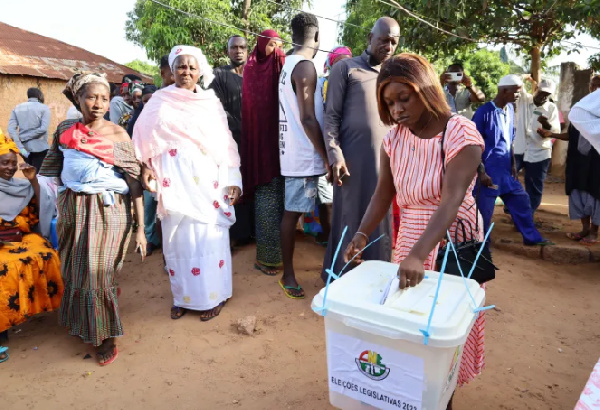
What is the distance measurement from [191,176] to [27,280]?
133cm

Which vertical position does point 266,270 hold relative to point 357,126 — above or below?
below

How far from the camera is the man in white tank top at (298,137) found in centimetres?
335

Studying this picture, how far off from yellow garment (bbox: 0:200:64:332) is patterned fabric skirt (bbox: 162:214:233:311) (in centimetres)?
83

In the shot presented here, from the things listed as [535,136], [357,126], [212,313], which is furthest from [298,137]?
[535,136]

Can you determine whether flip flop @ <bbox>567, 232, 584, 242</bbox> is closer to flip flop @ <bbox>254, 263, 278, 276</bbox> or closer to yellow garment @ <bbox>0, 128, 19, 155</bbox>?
flip flop @ <bbox>254, 263, 278, 276</bbox>

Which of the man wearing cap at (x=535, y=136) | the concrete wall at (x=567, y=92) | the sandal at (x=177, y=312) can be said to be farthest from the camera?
the concrete wall at (x=567, y=92)

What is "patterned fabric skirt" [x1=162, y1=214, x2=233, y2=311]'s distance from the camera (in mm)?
3344

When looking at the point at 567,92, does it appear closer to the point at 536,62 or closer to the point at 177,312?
the point at 536,62

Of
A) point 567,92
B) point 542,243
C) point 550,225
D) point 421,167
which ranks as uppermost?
point 567,92

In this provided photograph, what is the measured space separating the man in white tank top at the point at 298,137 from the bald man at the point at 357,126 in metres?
0.22

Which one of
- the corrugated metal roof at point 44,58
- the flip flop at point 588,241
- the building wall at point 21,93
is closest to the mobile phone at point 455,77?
the flip flop at point 588,241

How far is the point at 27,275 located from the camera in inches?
122

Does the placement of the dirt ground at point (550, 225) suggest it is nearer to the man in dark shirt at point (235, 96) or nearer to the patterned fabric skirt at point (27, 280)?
the man in dark shirt at point (235, 96)

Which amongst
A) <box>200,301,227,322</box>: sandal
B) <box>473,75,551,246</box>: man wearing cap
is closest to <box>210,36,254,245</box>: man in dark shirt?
<box>200,301,227,322</box>: sandal
